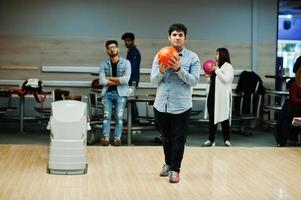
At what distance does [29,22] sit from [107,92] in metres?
3.40

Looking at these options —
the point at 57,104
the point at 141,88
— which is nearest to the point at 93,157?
the point at 57,104

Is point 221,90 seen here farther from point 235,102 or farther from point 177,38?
point 177,38

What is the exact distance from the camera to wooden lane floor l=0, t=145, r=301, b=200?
4.73 meters

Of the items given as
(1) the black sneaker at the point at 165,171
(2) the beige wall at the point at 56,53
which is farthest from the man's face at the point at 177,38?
(2) the beige wall at the point at 56,53

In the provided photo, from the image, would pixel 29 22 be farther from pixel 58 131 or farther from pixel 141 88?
pixel 58 131

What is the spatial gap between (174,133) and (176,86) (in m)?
0.44

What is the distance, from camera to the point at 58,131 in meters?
5.38

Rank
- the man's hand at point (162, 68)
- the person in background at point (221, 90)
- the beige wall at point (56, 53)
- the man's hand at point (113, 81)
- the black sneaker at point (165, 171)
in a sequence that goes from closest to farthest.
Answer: the man's hand at point (162, 68), the black sneaker at point (165, 171), the man's hand at point (113, 81), the person in background at point (221, 90), the beige wall at point (56, 53)

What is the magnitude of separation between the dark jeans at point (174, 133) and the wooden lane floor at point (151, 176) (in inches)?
10.0

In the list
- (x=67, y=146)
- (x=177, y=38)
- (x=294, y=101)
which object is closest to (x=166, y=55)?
(x=177, y=38)

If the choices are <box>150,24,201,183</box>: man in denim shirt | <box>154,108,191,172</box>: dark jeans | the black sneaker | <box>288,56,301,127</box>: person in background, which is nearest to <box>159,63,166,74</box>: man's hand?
<box>150,24,201,183</box>: man in denim shirt

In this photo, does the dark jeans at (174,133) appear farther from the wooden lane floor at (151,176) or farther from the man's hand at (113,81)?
the man's hand at (113,81)

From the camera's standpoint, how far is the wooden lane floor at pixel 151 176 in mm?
4727

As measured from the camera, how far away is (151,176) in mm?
5418
